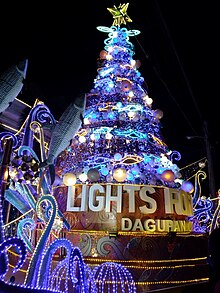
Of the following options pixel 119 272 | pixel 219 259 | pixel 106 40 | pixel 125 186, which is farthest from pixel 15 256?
pixel 106 40

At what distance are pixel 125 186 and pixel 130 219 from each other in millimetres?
1015

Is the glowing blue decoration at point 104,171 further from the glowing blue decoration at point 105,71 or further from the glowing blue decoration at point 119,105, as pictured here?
the glowing blue decoration at point 105,71

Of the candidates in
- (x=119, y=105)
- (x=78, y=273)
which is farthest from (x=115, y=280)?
(x=119, y=105)

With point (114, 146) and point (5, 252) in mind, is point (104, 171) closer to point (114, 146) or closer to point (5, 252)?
point (114, 146)

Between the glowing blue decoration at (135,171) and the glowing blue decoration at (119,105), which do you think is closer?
the glowing blue decoration at (135,171)

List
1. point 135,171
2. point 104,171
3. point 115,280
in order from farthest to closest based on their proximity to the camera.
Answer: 1. point 135,171
2. point 104,171
3. point 115,280

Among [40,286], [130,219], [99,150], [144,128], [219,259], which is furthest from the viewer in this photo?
[144,128]

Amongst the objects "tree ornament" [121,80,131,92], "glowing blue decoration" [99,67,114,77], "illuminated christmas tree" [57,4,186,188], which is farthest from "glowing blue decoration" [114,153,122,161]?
"glowing blue decoration" [99,67,114,77]

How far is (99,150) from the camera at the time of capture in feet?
31.7

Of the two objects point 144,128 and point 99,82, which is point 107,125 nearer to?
point 144,128

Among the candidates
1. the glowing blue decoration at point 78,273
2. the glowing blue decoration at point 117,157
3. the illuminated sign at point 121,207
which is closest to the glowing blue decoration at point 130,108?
the glowing blue decoration at point 117,157

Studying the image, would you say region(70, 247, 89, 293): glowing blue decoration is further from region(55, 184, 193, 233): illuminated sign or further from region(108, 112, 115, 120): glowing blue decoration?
region(108, 112, 115, 120): glowing blue decoration

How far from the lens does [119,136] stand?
9867 mm

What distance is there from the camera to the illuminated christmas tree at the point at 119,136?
30.3 ft
